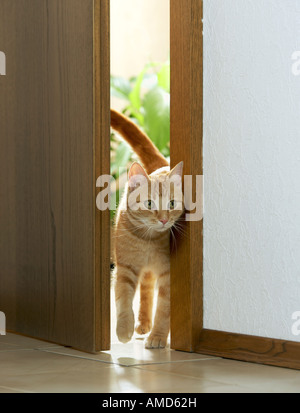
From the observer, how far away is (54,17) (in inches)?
70.6

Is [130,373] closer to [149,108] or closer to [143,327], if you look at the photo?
[143,327]

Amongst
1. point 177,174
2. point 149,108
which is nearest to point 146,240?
point 177,174

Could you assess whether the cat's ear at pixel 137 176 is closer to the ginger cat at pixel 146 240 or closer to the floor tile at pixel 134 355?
the ginger cat at pixel 146 240

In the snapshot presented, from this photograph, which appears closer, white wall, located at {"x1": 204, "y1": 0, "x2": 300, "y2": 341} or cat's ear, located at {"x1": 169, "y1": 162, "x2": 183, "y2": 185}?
white wall, located at {"x1": 204, "y1": 0, "x2": 300, "y2": 341}

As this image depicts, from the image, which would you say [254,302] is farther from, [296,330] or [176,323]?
[176,323]

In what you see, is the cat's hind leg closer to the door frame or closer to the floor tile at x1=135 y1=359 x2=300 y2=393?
the door frame

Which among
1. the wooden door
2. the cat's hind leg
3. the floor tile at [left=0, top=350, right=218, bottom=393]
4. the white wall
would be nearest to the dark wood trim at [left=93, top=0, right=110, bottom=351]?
the wooden door

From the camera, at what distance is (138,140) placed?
2.10 meters

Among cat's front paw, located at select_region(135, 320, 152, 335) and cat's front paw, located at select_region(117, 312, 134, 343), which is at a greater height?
cat's front paw, located at select_region(117, 312, 134, 343)

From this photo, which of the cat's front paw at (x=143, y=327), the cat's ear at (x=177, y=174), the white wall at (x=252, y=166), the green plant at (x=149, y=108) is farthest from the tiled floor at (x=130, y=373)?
the green plant at (x=149, y=108)

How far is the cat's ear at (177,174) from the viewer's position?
1705mm

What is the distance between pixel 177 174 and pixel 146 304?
50 cm

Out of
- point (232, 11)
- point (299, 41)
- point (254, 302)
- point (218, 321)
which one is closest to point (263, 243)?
point (254, 302)

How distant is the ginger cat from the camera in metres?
1.77
